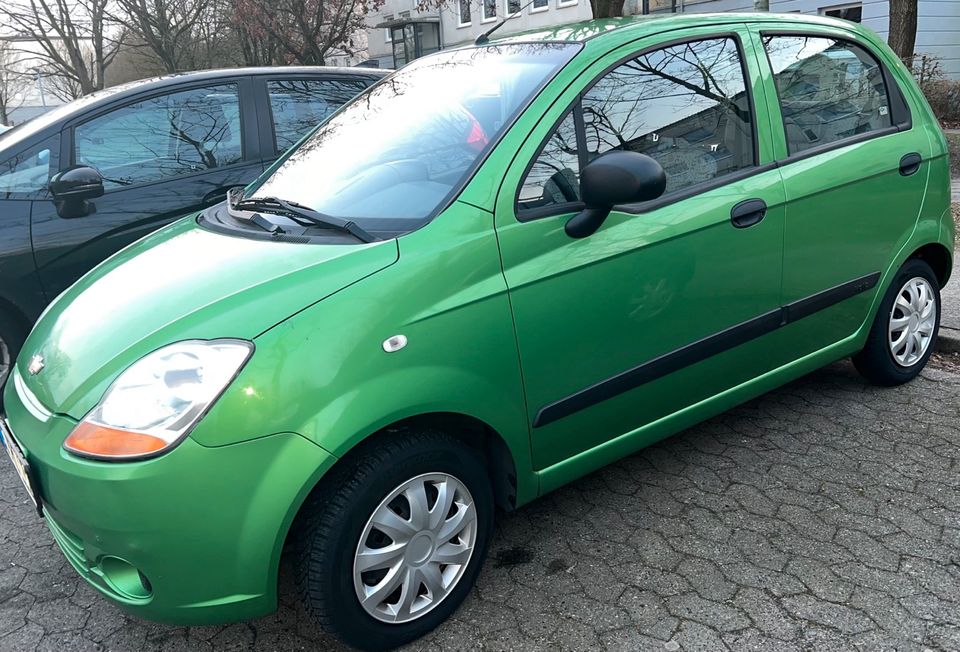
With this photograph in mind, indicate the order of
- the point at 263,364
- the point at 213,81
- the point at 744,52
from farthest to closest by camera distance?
the point at 213,81
the point at 744,52
the point at 263,364

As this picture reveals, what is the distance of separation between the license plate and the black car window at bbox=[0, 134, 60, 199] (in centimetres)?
198

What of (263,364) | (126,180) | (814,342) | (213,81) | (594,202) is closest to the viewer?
(263,364)

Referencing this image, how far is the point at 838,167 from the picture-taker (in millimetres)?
3289

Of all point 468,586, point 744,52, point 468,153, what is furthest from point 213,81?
point 468,586

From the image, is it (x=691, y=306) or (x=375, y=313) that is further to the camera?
(x=691, y=306)

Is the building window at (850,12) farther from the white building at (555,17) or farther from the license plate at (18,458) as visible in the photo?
the license plate at (18,458)

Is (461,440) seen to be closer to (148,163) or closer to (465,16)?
(148,163)

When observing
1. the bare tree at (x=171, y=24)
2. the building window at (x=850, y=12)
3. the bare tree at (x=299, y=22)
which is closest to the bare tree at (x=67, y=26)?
the bare tree at (x=171, y=24)

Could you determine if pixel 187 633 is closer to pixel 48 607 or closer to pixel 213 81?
pixel 48 607

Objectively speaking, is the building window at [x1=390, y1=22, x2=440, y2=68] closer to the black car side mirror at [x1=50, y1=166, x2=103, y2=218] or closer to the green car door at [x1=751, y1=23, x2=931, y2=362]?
the black car side mirror at [x1=50, y1=166, x2=103, y2=218]

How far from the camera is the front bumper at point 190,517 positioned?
196 centimetres

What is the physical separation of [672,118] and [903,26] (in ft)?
34.1

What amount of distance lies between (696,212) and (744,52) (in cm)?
79

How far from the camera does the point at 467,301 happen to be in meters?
2.32
